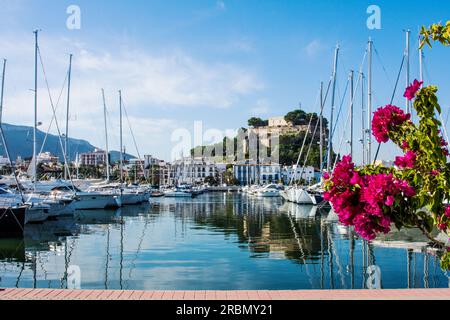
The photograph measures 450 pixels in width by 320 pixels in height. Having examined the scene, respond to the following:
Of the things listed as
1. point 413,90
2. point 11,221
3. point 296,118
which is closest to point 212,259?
point 11,221

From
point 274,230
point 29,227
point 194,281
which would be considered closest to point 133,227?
point 29,227

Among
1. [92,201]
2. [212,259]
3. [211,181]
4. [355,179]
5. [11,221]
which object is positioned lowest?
[211,181]

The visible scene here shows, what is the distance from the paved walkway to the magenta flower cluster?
3270 mm

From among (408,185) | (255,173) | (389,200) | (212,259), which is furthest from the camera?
(255,173)

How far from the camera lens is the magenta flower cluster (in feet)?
14.6

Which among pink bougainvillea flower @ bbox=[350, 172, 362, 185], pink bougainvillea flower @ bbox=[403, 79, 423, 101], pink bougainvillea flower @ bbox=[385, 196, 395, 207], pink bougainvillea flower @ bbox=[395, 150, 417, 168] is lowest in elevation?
pink bougainvillea flower @ bbox=[385, 196, 395, 207]

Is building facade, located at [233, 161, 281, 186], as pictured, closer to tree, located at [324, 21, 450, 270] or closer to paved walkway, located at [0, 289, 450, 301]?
paved walkway, located at [0, 289, 450, 301]

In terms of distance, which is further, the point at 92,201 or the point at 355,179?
the point at 92,201

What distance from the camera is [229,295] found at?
26.5 ft

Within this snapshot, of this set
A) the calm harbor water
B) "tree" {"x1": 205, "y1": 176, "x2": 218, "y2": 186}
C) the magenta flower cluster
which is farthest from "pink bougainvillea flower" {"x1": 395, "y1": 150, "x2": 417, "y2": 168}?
"tree" {"x1": 205, "y1": 176, "x2": 218, "y2": 186}

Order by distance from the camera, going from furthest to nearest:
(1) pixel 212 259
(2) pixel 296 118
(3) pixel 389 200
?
(2) pixel 296 118
(1) pixel 212 259
(3) pixel 389 200

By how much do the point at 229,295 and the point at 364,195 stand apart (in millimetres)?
4218

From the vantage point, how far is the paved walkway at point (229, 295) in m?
7.75

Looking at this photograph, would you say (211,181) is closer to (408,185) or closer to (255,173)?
(255,173)
